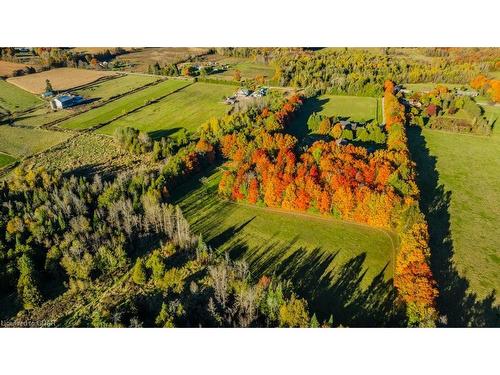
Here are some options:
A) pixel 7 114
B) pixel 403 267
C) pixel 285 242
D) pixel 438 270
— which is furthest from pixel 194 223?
pixel 7 114

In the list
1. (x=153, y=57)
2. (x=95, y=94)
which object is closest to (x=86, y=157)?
(x=95, y=94)

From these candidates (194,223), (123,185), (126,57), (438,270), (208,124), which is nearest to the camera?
(438,270)

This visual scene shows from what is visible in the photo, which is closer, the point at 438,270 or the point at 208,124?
the point at 438,270

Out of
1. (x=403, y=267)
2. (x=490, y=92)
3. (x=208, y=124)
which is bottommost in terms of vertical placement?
(x=403, y=267)

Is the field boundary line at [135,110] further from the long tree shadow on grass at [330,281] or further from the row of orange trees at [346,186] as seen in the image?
the long tree shadow on grass at [330,281]

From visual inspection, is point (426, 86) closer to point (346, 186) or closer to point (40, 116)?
point (346, 186)

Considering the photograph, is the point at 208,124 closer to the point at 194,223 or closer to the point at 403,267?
the point at 194,223
